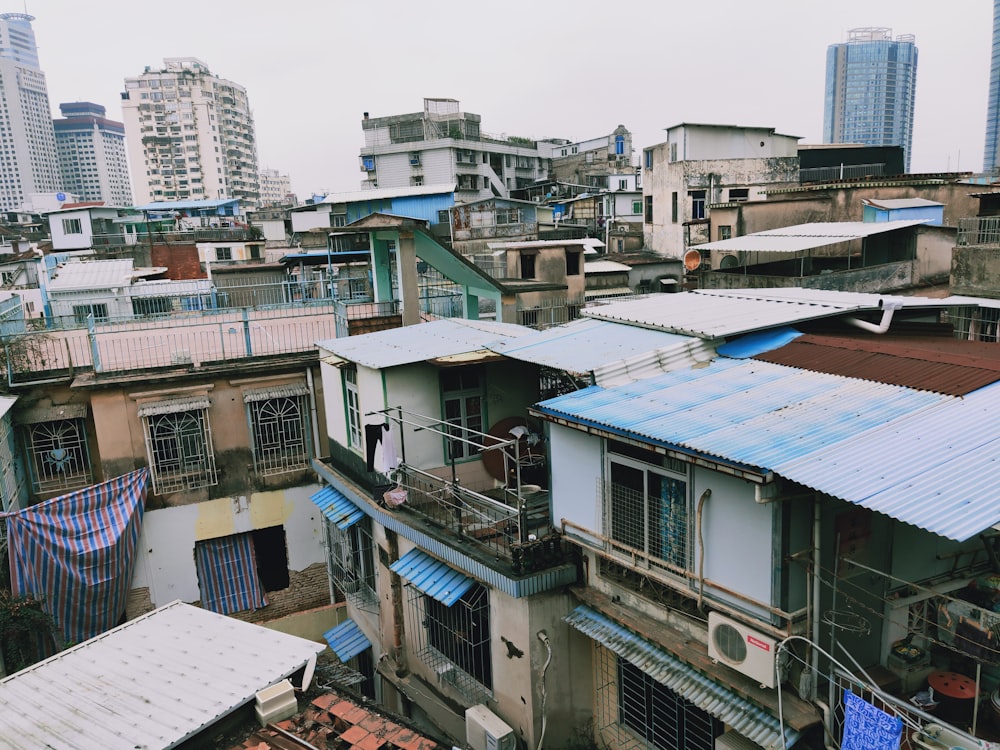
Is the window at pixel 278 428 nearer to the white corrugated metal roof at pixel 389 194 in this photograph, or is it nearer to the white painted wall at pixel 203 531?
the white painted wall at pixel 203 531

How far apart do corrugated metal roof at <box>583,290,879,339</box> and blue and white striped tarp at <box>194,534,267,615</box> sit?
12.2 meters

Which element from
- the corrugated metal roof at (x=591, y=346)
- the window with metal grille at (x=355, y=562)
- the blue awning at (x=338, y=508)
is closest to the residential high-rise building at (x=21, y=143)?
the window with metal grille at (x=355, y=562)

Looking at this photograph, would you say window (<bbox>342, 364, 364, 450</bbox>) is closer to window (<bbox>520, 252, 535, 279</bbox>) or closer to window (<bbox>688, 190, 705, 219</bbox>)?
window (<bbox>520, 252, 535, 279</bbox>)

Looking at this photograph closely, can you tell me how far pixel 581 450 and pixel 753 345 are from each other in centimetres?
302

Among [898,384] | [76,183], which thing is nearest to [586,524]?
[898,384]

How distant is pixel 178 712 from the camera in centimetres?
898

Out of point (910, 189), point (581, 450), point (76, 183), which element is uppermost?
point (76, 183)

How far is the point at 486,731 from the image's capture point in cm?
1090

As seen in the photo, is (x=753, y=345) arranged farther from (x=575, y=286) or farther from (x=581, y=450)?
(x=575, y=286)

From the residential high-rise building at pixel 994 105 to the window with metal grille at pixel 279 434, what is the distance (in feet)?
517

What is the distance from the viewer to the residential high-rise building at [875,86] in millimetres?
150500

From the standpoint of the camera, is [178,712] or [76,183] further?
[76,183]

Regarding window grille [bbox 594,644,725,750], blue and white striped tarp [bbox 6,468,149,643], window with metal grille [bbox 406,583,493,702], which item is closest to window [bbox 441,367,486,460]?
window with metal grille [bbox 406,583,493,702]

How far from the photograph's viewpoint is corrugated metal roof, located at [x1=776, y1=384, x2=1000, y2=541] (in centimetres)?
585
